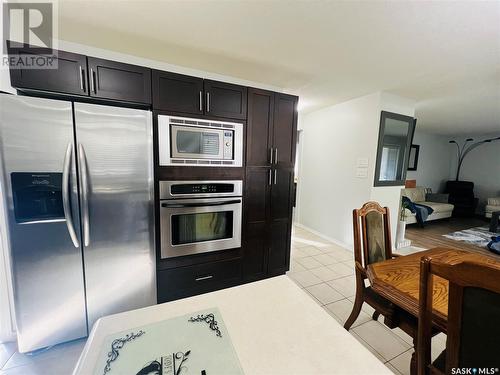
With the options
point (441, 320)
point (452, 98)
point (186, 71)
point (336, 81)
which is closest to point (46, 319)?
point (441, 320)

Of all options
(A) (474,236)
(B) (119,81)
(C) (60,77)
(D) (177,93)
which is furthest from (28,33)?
(A) (474,236)

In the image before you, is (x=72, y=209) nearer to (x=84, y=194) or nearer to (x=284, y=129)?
(x=84, y=194)

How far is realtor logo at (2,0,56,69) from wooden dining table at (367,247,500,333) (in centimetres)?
269

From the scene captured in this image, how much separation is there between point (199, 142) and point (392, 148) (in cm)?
307

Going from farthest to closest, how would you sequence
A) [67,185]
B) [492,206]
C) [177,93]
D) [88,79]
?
[492,206] → [177,93] → [88,79] → [67,185]

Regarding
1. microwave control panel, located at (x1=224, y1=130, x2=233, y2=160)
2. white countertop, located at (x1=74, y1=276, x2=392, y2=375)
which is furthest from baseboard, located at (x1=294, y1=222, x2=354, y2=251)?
white countertop, located at (x1=74, y1=276, x2=392, y2=375)

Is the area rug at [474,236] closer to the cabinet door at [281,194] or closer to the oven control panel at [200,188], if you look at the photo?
the cabinet door at [281,194]

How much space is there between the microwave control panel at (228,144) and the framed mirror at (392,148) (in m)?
2.35

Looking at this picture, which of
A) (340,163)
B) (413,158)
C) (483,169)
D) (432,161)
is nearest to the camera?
(340,163)

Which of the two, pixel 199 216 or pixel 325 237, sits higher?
pixel 199 216

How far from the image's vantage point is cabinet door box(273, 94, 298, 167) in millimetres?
2352

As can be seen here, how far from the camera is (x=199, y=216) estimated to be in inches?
79.8

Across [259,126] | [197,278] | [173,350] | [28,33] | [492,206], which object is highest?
[28,33]

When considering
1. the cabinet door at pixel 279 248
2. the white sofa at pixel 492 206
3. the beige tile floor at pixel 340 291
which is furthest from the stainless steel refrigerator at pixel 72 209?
the white sofa at pixel 492 206
